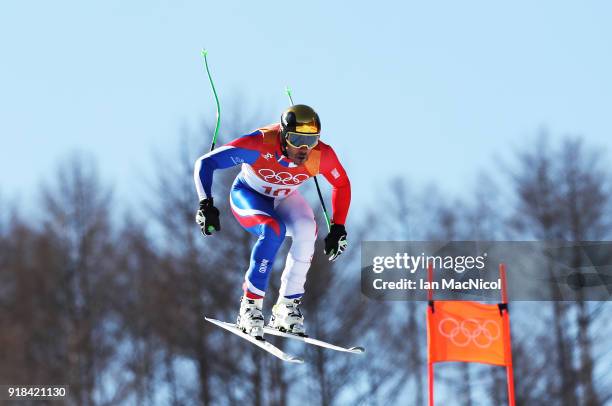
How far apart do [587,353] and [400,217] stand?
503 centimetres

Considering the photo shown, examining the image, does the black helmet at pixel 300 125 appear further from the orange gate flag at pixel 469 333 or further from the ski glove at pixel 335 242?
the orange gate flag at pixel 469 333

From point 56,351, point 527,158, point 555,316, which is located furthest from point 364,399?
point 56,351

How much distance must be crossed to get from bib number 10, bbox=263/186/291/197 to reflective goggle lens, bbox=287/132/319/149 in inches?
30.6

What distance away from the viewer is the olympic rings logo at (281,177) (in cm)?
1226

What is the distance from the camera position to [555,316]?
1085 inches

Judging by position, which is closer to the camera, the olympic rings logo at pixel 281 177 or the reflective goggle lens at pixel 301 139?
the reflective goggle lens at pixel 301 139

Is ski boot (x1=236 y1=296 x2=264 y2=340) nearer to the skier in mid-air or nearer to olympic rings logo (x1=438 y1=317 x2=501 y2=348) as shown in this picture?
the skier in mid-air

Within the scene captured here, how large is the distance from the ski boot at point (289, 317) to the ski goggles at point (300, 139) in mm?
1785

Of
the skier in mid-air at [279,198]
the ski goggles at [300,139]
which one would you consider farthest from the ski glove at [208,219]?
the ski goggles at [300,139]

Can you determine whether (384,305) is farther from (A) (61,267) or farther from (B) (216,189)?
(A) (61,267)

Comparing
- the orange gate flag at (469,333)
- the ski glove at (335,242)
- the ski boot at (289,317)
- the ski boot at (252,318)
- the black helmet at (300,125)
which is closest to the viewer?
the black helmet at (300,125)

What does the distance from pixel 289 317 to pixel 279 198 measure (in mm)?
1152

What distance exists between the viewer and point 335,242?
492 inches

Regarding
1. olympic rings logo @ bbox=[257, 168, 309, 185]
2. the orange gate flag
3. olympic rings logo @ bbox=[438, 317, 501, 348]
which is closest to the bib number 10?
olympic rings logo @ bbox=[257, 168, 309, 185]
